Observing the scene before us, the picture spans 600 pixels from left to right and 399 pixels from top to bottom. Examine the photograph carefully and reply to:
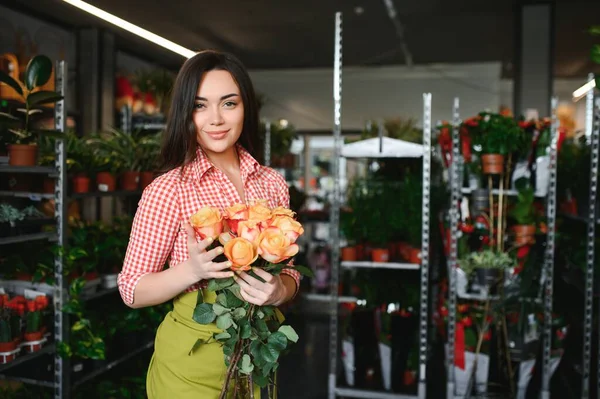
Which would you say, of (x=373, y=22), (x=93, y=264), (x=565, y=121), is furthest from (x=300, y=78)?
(x=93, y=264)

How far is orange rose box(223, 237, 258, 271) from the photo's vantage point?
3.50 feet

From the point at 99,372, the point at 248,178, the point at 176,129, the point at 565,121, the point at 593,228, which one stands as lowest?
the point at 99,372

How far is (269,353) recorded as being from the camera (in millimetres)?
1191

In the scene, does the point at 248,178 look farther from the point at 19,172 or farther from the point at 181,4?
the point at 181,4

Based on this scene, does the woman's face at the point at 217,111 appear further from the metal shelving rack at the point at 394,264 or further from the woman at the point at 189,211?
the metal shelving rack at the point at 394,264

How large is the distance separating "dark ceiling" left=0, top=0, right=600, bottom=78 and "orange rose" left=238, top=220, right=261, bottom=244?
4238 mm

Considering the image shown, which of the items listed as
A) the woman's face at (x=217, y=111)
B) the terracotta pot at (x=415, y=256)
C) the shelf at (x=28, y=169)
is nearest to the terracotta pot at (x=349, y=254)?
the terracotta pot at (x=415, y=256)

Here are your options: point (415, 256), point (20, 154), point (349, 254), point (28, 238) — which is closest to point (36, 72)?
point (20, 154)

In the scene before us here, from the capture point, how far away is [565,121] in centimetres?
816

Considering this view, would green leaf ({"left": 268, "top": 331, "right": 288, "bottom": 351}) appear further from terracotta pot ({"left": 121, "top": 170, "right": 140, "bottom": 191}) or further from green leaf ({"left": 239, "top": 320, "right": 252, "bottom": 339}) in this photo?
terracotta pot ({"left": 121, "top": 170, "right": 140, "bottom": 191})

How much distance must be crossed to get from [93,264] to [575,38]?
22.9 feet

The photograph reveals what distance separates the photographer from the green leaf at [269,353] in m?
1.18

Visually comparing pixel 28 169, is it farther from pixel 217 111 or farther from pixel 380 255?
pixel 380 255

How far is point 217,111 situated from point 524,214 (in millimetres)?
2688
